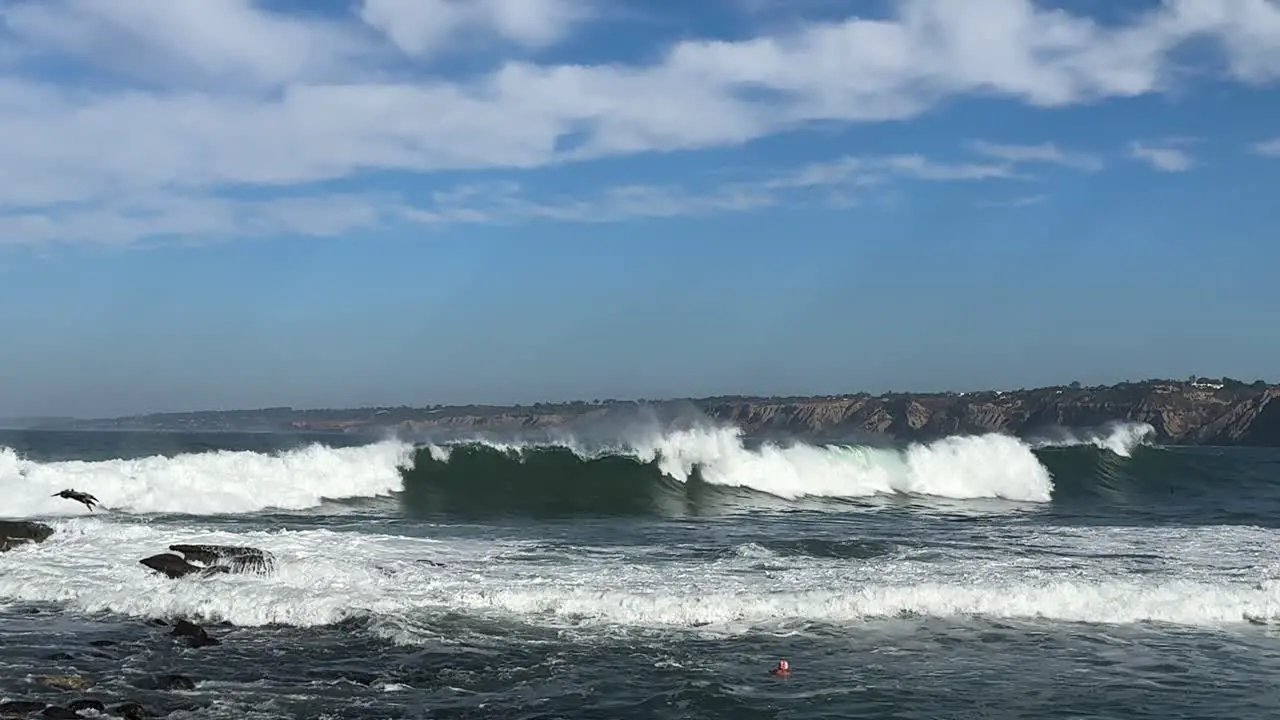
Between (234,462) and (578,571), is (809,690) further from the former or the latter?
(234,462)

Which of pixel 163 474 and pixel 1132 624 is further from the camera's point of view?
pixel 163 474

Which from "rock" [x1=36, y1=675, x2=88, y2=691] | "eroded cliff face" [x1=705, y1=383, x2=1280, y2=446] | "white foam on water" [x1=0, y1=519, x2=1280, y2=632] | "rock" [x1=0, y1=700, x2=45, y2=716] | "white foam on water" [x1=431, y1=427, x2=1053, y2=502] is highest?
"eroded cliff face" [x1=705, y1=383, x2=1280, y2=446]

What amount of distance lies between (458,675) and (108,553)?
379 inches

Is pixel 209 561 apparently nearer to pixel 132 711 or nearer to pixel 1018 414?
pixel 132 711

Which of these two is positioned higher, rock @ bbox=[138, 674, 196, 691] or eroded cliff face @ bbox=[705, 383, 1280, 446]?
eroded cliff face @ bbox=[705, 383, 1280, 446]

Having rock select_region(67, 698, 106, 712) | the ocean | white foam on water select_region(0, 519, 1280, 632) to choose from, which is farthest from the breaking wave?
rock select_region(67, 698, 106, 712)

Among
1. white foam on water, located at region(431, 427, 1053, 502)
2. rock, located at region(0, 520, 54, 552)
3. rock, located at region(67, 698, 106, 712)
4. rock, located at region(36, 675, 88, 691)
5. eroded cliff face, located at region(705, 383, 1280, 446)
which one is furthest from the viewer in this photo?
eroded cliff face, located at region(705, 383, 1280, 446)

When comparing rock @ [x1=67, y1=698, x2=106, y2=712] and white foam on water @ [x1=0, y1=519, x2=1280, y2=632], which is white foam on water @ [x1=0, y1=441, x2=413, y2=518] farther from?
rock @ [x1=67, y1=698, x2=106, y2=712]

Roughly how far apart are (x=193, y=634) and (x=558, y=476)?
70.4 ft

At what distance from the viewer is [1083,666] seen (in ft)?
37.8

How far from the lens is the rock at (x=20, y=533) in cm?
1780

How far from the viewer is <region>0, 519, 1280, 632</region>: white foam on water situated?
1388 centimetres

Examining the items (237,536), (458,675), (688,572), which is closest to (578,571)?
(688,572)

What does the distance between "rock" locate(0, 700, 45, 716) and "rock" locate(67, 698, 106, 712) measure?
0.25 metres
